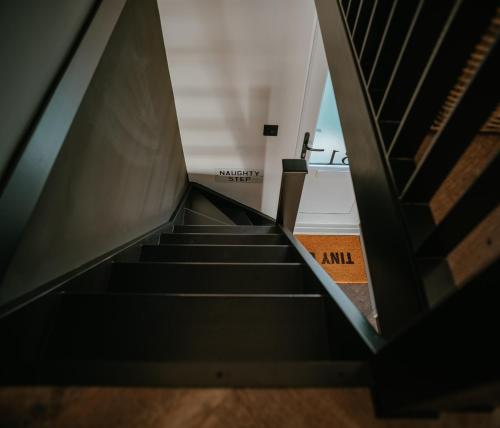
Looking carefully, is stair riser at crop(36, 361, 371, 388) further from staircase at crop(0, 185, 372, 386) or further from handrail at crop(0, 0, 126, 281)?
handrail at crop(0, 0, 126, 281)

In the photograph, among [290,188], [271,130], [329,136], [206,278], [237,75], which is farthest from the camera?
[329,136]

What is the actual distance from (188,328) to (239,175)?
2.89 metres

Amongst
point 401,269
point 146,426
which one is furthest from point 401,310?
point 146,426

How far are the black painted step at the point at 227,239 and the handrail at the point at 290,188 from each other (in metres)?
0.24

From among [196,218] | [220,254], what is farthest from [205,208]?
[220,254]

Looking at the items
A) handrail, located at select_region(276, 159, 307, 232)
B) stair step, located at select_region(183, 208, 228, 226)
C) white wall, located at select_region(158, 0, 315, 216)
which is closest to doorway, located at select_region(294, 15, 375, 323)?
white wall, located at select_region(158, 0, 315, 216)

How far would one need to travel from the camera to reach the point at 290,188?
7.09 feet

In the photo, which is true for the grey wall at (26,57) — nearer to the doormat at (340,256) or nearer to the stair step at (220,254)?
the stair step at (220,254)

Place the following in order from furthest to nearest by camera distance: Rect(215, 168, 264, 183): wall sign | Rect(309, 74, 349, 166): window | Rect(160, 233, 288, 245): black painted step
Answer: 1. Rect(215, 168, 264, 183): wall sign
2. Rect(309, 74, 349, 166): window
3. Rect(160, 233, 288, 245): black painted step

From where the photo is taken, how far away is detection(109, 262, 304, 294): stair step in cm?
133

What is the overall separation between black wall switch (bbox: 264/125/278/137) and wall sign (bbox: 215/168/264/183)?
57 cm

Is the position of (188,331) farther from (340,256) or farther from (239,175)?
(340,256)

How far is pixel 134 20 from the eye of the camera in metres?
1.58

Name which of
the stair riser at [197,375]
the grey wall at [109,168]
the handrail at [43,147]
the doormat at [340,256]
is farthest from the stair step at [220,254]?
the doormat at [340,256]
